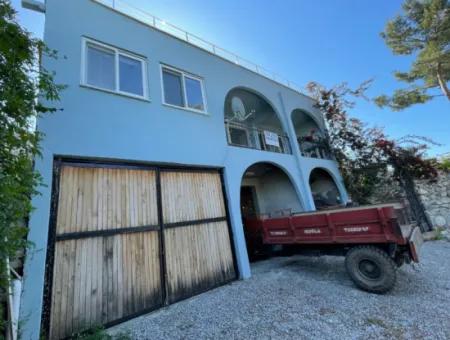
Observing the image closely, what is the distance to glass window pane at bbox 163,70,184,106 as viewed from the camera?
18.9 feet

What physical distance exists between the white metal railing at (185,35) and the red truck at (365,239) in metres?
6.40

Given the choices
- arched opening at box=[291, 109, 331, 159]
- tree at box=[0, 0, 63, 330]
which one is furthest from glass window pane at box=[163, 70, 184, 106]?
arched opening at box=[291, 109, 331, 159]

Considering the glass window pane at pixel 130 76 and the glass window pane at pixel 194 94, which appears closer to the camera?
the glass window pane at pixel 130 76

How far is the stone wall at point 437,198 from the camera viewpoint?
873cm

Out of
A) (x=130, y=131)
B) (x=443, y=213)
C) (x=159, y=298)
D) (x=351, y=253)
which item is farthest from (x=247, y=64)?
(x=443, y=213)

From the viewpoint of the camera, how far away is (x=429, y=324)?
9.37 ft

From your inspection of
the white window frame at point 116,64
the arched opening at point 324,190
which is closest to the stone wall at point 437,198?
the arched opening at point 324,190

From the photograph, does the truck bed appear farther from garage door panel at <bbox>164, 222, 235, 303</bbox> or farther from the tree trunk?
the tree trunk

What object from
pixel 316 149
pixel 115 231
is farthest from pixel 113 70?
pixel 316 149

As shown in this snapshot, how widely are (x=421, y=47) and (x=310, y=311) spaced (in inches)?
549

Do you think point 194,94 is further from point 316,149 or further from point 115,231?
point 316,149

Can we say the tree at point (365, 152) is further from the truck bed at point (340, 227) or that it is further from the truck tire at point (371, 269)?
the truck tire at point (371, 269)

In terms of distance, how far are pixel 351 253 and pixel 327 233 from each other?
61 cm

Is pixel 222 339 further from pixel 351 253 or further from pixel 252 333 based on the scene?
pixel 351 253
